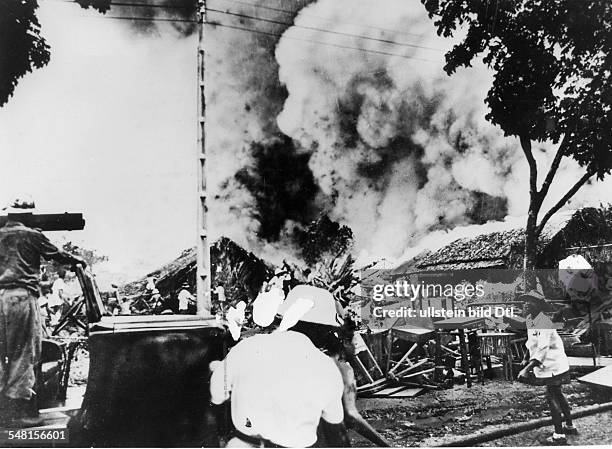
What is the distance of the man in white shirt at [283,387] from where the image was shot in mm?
4180

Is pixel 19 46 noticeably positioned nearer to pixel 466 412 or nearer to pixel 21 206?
pixel 21 206

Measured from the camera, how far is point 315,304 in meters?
4.43

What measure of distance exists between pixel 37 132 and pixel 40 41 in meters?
0.69

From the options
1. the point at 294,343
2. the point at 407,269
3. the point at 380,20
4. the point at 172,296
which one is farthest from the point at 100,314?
the point at 380,20

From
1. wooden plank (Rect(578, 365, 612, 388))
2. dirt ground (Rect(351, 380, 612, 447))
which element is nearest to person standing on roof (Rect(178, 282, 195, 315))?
dirt ground (Rect(351, 380, 612, 447))

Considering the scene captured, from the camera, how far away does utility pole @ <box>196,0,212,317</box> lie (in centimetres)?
437

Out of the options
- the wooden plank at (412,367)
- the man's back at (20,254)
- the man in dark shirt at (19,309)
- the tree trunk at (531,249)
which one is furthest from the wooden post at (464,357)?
the man's back at (20,254)

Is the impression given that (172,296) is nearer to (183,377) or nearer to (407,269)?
(183,377)

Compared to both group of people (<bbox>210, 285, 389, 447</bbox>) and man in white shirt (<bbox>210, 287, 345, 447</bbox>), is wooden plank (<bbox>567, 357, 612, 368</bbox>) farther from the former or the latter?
man in white shirt (<bbox>210, 287, 345, 447</bbox>)

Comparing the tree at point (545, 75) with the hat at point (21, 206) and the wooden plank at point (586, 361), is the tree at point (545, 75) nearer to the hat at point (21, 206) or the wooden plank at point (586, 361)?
the wooden plank at point (586, 361)

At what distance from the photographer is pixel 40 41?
4383 mm

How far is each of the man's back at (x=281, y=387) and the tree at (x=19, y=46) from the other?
2.63 metres

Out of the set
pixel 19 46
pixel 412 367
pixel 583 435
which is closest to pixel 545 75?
pixel 412 367

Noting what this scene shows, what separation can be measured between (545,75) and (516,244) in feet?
4.63
